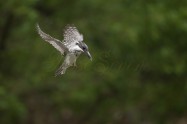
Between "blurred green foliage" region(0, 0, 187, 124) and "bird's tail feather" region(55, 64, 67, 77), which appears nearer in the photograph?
"bird's tail feather" region(55, 64, 67, 77)

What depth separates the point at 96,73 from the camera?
12.4 meters

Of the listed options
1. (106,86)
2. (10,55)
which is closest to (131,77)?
(106,86)

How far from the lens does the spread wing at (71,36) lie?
2.90 m

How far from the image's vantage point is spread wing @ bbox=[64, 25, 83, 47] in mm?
2904

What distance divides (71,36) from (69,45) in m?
0.07

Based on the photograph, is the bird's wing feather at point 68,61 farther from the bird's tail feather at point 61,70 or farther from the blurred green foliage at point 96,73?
the blurred green foliage at point 96,73

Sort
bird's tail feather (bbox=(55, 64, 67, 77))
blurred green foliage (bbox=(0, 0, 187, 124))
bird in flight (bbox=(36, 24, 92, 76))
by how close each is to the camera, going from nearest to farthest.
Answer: bird in flight (bbox=(36, 24, 92, 76)) < bird's tail feather (bbox=(55, 64, 67, 77)) < blurred green foliage (bbox=(0, 0, 187, 124))

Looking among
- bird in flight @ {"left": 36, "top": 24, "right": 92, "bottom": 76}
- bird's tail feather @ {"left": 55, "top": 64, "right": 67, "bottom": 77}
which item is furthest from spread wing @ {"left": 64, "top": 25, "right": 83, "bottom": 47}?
bird's tail feather @ {"left": 55, "top": 64, "right": 67, "bottom": 77}

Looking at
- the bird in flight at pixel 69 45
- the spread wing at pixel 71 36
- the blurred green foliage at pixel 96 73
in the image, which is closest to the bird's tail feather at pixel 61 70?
the bird in flight at pixel 69 45

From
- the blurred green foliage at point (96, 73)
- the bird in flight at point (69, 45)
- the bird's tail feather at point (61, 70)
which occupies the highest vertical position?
the bird in flight at point (69, 45)

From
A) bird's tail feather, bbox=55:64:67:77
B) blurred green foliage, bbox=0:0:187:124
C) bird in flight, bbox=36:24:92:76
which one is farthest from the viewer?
blurred green foliage, bbox=0:0:187:124

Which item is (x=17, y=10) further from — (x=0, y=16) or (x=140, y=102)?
(x=140, y=102)

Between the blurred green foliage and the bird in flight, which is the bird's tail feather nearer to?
the bird in flight

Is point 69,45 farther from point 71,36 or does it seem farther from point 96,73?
point 96,73
